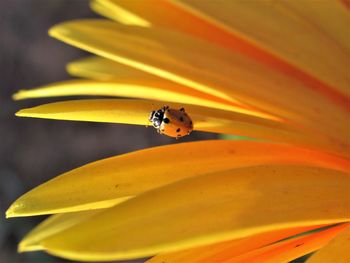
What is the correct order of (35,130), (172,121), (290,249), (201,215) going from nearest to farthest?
(201,215)
(290,249)
(172,121)
(35,130)

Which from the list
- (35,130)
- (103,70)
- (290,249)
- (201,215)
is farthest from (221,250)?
(35,130)

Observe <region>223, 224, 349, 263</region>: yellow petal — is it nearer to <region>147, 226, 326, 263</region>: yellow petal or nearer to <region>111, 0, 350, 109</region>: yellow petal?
<region>147, 226, 326, 263</region>: yellow petal

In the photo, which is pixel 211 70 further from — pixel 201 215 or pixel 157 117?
pixel 201 215

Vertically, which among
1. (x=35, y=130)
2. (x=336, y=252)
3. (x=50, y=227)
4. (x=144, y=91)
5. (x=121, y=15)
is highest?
(x=35, y=130)

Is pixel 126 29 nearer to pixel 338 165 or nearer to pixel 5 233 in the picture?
pixel 338 165

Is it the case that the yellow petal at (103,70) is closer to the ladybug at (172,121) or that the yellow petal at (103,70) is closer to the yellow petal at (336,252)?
the ladybug at (172,121)

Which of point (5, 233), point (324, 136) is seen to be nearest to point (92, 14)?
point (5, 233)

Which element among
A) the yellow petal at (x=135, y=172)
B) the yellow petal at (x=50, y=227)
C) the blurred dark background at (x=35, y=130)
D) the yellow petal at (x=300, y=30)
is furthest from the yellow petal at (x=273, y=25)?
the blurred dark background at (x=35, y=130)
